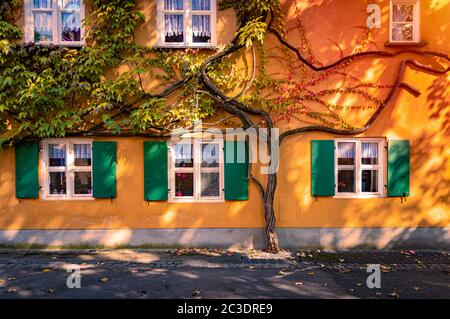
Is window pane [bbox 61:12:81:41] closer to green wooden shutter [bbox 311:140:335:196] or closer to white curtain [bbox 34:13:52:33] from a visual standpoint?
white curtain [bbox 34:13:52:33]

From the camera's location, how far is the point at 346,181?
27.9 ft

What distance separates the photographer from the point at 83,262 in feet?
24.0

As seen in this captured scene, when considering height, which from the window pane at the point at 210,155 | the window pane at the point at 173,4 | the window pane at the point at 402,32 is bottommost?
the window pane at the point at 210,155

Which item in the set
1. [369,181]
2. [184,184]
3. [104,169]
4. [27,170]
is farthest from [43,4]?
[369,181]

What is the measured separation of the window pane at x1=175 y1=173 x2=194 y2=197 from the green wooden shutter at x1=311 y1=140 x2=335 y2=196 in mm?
2817

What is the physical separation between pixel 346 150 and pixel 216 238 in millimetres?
3696

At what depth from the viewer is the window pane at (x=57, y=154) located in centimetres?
844

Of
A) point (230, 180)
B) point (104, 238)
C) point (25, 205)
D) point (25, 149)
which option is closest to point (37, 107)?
point (25, 149)

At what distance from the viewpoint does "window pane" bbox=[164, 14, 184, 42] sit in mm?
8430

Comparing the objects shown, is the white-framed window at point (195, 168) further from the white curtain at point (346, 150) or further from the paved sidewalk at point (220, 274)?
the white curtain at point (346, 150)

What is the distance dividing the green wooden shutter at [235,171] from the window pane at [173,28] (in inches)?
107


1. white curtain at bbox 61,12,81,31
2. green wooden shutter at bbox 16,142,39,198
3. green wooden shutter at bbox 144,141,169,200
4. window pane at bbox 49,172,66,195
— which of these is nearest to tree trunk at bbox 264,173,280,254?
green wooden shutter at bbox 144,141,169,200

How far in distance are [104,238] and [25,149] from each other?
108 inches

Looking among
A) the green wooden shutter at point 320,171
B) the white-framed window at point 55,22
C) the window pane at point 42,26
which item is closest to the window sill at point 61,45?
the white-framed window at point 55,22
